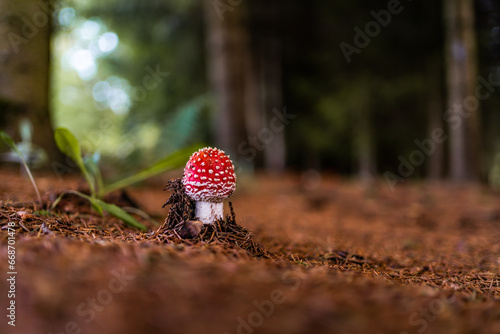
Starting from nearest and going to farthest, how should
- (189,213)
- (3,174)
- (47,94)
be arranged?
(189,213) < (3,174) < (47,94)

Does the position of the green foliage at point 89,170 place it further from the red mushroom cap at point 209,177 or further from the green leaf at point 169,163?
the red mushroom cap at point 209,177

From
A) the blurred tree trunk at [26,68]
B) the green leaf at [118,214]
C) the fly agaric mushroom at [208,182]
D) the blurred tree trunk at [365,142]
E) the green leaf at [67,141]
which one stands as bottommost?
the blurred tree trunk at [365,142]

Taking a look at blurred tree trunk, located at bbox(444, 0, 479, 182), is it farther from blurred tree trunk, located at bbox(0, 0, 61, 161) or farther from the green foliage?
blurred tree trunk, located at bbox(0, 0, 61, 161)

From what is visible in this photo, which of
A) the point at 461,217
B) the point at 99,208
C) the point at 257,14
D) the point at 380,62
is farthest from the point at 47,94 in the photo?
the point at 380,62

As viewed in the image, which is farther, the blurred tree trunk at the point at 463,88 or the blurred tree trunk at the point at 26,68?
the blurred tree trunk at the point at 463,88

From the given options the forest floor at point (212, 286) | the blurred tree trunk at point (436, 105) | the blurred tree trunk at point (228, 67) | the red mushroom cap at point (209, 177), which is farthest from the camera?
the blurred tree trunk at point (436, 105)

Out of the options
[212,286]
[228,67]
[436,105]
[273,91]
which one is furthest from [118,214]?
[273,91]

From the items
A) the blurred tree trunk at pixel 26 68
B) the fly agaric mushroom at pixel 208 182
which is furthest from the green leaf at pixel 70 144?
the blurred tree trunk at pixel 26 68

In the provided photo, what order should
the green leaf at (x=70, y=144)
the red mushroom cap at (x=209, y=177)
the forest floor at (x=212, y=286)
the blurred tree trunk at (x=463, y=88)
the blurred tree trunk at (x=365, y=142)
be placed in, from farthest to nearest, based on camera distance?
the blurred tree trunk at (x=365, y=142) → the blurred tree trunk at (x=463, y=88) → the green leaf at (x=70, y=144) → the red mushroom cap at (x=209, y=177) → the forest floor at (x=212, y=286)

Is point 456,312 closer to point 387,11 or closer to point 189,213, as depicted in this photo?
point 189,213
